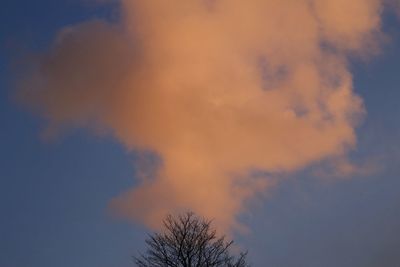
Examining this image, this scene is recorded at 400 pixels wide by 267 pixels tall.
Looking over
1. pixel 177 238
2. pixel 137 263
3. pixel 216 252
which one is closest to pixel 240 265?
pixel 216 252

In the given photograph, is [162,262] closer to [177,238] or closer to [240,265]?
[177,238]

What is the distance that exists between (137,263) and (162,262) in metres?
1.85

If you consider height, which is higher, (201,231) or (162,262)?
(201,231)

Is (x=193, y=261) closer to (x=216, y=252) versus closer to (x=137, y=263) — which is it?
(x=216, y=252)

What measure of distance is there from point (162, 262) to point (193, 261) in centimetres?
165

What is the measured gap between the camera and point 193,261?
27.5 metres

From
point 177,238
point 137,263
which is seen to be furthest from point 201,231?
point 137,263

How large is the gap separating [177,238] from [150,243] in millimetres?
1508

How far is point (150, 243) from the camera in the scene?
28.4m

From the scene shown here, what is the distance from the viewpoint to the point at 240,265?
93.9ft

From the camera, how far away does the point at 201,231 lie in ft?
93.8

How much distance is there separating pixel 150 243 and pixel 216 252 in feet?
11.7

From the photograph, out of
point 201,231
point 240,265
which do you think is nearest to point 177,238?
point 201,231

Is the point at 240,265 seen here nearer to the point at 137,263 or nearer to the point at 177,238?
the point at 177,238
